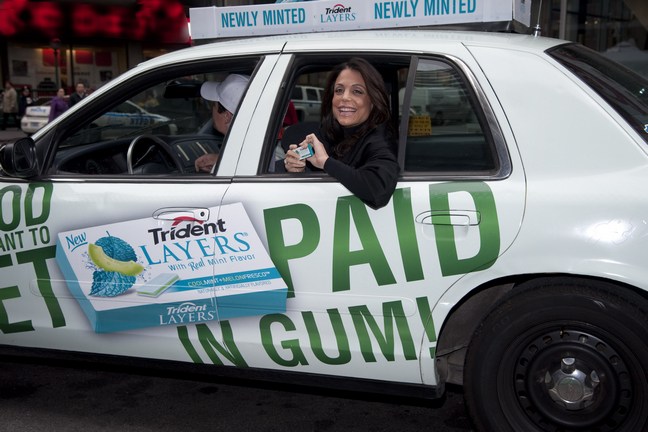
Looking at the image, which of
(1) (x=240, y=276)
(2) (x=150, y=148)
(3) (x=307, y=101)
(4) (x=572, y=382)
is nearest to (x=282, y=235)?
(1) (x=240, y=276)

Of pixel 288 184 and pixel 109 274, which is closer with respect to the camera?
pixel 288 184

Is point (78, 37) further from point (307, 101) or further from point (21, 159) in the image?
point (21, 159)

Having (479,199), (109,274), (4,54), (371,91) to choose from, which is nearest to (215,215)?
(109,274)

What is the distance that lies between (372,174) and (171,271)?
37.8 inches

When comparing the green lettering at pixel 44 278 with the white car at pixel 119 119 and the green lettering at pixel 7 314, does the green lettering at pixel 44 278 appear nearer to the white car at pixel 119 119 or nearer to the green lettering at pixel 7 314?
the green lettering at pixel 7 314

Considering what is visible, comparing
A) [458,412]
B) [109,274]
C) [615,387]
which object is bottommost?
[458,412]

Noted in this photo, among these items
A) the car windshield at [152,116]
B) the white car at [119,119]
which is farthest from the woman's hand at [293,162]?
the white car at [119,119]

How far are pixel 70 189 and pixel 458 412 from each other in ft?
6.98

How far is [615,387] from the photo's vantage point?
9.19ft

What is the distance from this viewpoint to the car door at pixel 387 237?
2.86 m

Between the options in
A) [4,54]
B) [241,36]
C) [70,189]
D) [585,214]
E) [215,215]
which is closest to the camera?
[585,214]

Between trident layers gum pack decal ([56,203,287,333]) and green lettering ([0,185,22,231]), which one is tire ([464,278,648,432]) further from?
green lettering ([0,185,22,231])

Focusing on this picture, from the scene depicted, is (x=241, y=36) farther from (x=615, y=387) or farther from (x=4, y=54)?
(x=4, y=54)

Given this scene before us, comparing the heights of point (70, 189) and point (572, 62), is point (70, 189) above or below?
below
